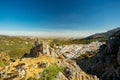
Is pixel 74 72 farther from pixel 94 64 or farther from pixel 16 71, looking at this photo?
pixel 94 64

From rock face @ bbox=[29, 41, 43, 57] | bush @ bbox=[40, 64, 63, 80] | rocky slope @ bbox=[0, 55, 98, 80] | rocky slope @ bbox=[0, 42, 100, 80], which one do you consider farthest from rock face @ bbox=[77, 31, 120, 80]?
bush @ bbox=[40, 64, 63, 80]

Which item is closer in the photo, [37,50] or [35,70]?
[35,70]

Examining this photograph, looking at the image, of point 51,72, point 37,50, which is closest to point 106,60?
point 37,50

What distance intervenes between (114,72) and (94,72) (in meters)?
15.0

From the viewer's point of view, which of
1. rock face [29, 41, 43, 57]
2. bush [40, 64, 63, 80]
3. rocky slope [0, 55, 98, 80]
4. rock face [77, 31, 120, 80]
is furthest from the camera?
rock face [77, 31, 120, 80]

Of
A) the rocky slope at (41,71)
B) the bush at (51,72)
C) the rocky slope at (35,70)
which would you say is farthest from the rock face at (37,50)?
the bush at (51,72)

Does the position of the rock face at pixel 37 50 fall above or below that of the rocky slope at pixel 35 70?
above

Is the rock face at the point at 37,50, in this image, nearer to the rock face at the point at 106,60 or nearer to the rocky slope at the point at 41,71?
the rocky slope at the point at 41,71

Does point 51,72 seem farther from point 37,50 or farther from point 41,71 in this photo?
point 37,50

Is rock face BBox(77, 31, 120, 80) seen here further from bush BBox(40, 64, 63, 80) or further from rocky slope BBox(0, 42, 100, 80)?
bush BBox(40, 64, 63, 80)

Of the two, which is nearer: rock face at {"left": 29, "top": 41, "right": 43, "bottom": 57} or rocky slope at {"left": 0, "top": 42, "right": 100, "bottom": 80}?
rocky slope at {"left": 0, "top": 42, "right": 100, "bottom": 80}

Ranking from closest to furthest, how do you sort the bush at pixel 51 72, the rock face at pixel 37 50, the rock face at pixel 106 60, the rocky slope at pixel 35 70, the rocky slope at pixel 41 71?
the bush at pixel 51 72
the rocky slope at pixel 41 71
the rocky slope at pixel 35 70
the rock face at pixel 37 50
the rock face at pixel 106 60

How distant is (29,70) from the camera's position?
177ft

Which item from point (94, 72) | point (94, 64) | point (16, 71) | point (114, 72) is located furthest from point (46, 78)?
point (94, 64)
